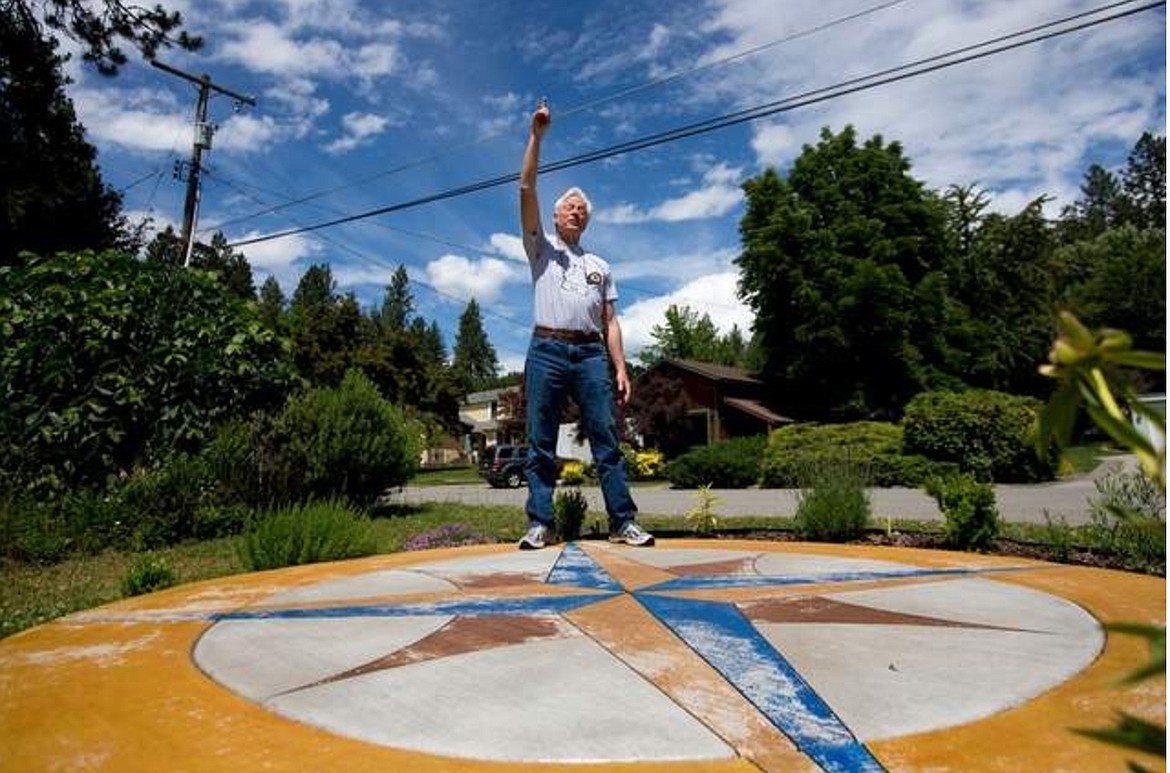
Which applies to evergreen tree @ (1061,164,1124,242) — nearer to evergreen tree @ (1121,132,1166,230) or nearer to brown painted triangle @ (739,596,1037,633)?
evergreen tree @ (1121,132,1166,230)

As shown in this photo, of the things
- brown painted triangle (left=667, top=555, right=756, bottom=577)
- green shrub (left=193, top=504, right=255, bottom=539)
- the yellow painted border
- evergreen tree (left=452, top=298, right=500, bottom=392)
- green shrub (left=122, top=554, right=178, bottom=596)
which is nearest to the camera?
the yellow painted border

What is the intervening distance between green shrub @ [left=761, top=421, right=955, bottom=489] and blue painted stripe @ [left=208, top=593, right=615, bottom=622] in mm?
13514

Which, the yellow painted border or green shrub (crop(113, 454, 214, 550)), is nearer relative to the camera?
the yellow painted border

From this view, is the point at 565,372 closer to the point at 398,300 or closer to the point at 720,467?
the point at 720,467

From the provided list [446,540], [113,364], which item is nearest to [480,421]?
[113,364]

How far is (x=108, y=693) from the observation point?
1.92 m

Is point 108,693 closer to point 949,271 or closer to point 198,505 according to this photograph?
point 198,505

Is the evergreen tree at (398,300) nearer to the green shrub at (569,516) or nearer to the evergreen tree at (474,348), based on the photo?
the evergreen tree at (474,348)

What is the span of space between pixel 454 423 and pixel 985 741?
35.0 m

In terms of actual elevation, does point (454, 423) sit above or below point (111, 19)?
below

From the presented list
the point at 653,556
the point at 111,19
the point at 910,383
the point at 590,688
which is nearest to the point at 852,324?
the point at 910,383

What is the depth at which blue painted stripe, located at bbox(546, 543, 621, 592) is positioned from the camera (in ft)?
10.2

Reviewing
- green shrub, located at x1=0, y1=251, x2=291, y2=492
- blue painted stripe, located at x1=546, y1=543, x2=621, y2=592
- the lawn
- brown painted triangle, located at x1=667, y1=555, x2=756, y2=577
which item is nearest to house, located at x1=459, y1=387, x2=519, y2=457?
green shrub, located at x1=0, y1=251, x2=291, y2=492

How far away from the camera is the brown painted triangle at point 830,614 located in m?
2.38
